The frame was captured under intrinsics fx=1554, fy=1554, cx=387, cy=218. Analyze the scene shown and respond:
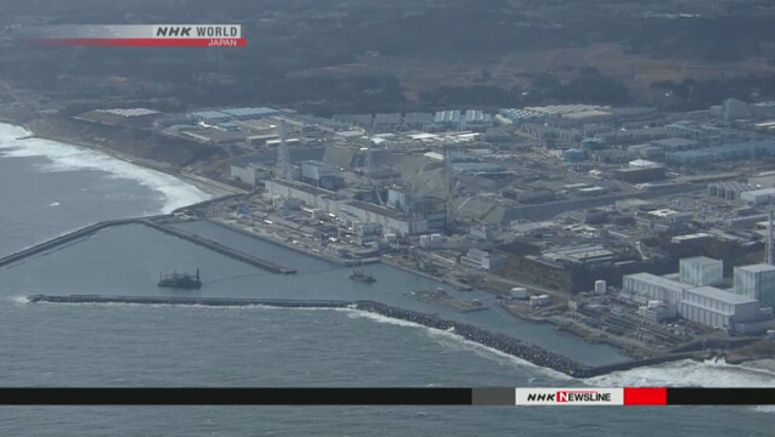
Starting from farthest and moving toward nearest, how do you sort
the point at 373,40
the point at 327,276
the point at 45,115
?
the point at 373,40 → the point at 45,115 → the point at 327,276

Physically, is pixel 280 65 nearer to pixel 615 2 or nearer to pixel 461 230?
pixel 615 2

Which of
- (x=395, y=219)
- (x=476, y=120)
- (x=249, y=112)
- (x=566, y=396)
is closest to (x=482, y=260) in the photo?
(x=395, y=219)

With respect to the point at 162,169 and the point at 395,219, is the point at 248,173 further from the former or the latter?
the point at 395,219

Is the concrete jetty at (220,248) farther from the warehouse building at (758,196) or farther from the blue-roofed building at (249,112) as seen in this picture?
the blue-roofed building at (249,112)

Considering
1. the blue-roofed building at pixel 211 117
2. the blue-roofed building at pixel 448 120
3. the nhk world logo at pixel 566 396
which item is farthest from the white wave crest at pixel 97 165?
the nhk world logo at pixel 566 396

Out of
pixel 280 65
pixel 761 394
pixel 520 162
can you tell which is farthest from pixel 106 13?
pixel 761 394

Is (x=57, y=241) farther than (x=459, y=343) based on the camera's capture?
Yes
